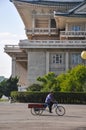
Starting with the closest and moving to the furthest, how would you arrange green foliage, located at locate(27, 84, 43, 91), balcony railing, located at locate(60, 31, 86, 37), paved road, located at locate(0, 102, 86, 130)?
1. paved road, located at locate(0, 102, 86, 130)
2. green foliage, located at locate(27, 84, 43, 91)
3. balcony railing, located at locate(60, 31, 86, 37)

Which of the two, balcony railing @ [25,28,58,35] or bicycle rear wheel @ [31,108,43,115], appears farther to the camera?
balcony railing @ [25,28,58,35]

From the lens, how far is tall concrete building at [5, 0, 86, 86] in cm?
5819

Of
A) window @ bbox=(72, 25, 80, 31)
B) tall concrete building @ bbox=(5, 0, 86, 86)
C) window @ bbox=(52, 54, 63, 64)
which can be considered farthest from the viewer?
window @ bbox=(72, 25, 80, 31)

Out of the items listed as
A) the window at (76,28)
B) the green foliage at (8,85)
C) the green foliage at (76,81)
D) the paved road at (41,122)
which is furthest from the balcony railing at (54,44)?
the paved road at (41,122)

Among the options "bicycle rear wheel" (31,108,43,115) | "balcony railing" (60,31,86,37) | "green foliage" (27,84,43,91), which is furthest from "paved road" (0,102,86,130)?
"balcony railing" (60,31,86,37)

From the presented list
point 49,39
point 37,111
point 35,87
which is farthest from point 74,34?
point 37,111

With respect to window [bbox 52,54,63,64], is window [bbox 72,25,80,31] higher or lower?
higher

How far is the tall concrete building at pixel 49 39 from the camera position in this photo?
58188mm

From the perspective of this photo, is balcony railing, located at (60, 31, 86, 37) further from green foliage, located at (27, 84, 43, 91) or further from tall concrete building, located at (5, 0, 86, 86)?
green foliage, located at (27, 84, 43, 91)

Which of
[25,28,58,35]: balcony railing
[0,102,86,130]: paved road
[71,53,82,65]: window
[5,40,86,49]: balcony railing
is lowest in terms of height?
[0,102,86,130]: paved road

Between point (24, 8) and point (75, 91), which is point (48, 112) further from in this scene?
point (24, 8)

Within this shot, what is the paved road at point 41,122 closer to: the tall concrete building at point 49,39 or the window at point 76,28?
the tall concrete building at point 49,39

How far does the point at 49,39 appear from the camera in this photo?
2530 inches

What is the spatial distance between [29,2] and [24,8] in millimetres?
1649
